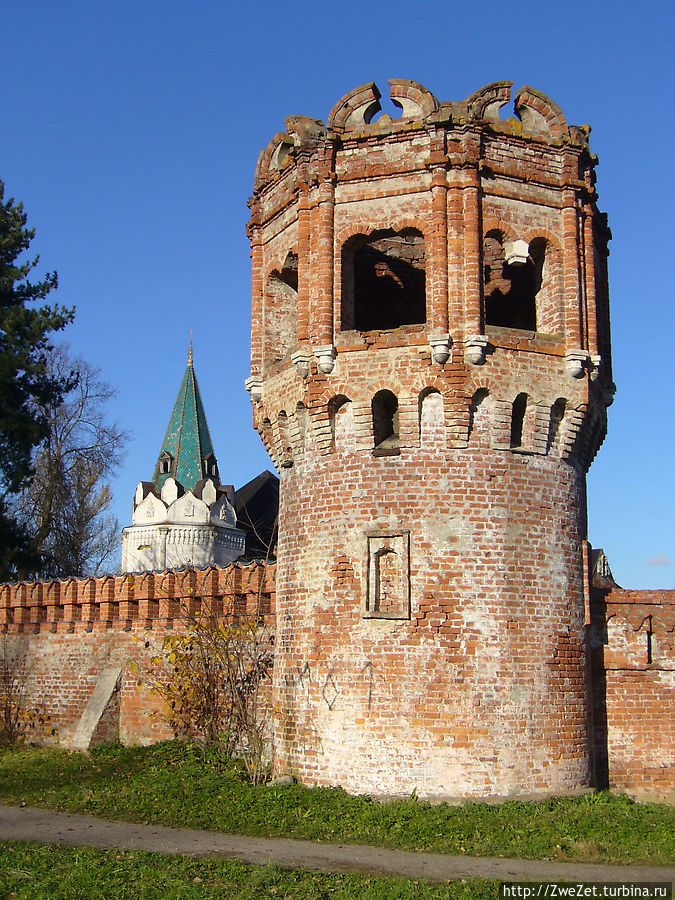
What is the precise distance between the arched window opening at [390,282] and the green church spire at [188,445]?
634 inches

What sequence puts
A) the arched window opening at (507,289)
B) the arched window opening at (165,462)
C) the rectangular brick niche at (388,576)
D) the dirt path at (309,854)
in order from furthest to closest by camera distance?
1. the arched window opening at (165,462)
2. the arched window opening at (507,289)
3. the rectangular brick niche at (388,576)
4. the dirt path at (309,854)

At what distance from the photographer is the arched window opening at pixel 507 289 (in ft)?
52.6

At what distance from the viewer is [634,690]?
14.2 metres

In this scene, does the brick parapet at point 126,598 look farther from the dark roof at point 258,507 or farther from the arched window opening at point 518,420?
the dark roof at point 258,507

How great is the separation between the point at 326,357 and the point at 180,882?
6943mm

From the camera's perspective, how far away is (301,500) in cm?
1391

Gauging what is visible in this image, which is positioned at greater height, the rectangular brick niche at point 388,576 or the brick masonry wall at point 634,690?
the rectangular brick niche at point 388,576

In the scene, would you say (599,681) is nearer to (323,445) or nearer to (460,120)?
(323,445)

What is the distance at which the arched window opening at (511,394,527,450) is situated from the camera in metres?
13.5

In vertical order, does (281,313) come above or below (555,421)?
above

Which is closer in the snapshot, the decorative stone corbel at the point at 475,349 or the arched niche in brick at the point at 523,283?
the decorative stone corbel at the point at 475,349

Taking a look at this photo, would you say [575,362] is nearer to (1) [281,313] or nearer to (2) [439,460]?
(2) [439,460]

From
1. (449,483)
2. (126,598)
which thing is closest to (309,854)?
(449,483)

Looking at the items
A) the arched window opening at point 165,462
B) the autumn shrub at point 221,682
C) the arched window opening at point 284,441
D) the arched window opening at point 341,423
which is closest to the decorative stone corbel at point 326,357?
the arched window opening at point 341,423
